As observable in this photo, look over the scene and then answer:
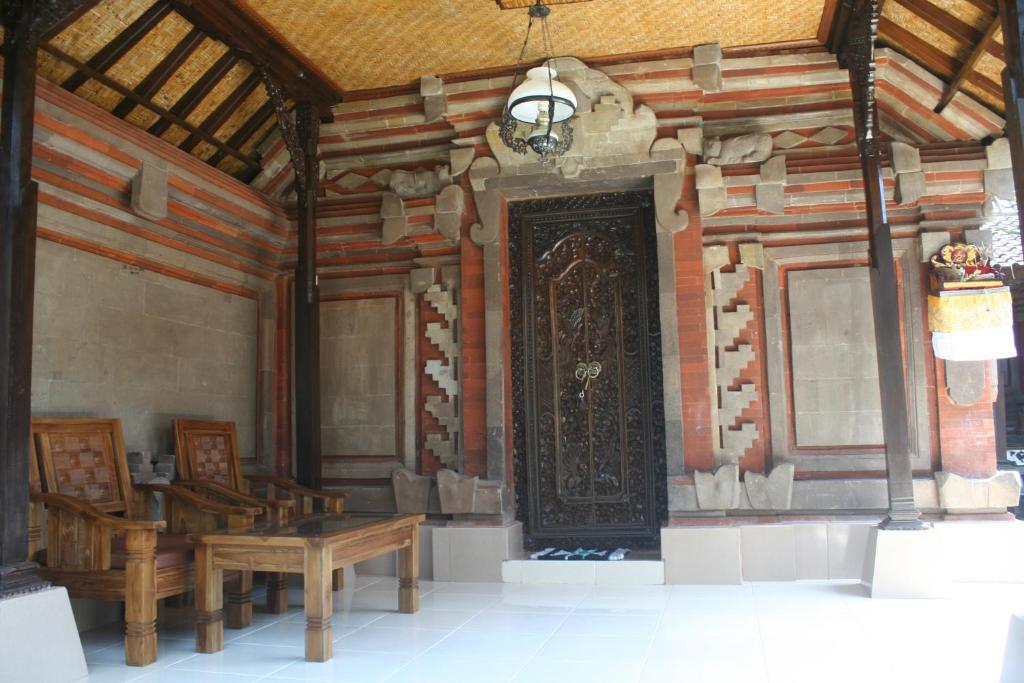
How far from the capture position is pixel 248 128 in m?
6.54

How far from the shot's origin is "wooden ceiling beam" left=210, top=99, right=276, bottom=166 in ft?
21.4

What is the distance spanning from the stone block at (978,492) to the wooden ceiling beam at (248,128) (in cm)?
538

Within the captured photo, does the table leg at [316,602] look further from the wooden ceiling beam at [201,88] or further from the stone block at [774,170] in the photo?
the stone block at [774,170]

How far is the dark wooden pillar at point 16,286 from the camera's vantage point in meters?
3.67

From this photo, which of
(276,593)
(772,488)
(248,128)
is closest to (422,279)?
(248,128)

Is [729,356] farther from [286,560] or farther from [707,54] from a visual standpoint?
[286,560]

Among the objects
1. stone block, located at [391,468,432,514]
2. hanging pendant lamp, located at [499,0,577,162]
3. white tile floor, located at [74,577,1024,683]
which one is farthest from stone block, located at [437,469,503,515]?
hanging pendant lamp, located at [499,0,577,162]

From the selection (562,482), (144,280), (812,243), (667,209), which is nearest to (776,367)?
(812,243)

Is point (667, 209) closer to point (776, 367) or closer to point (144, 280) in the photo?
point (776, 367)

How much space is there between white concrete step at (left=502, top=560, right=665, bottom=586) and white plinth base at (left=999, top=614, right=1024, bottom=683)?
8.88 feet

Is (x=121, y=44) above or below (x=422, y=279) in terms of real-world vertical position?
above

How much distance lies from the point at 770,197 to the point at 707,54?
108 centimetres

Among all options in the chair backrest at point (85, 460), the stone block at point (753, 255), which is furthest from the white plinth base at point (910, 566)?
the chair backrest at point (85, 460)

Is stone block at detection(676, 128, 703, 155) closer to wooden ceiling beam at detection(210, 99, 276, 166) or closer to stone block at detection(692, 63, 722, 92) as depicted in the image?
stone block at detection(692, 63, 722, 92)
